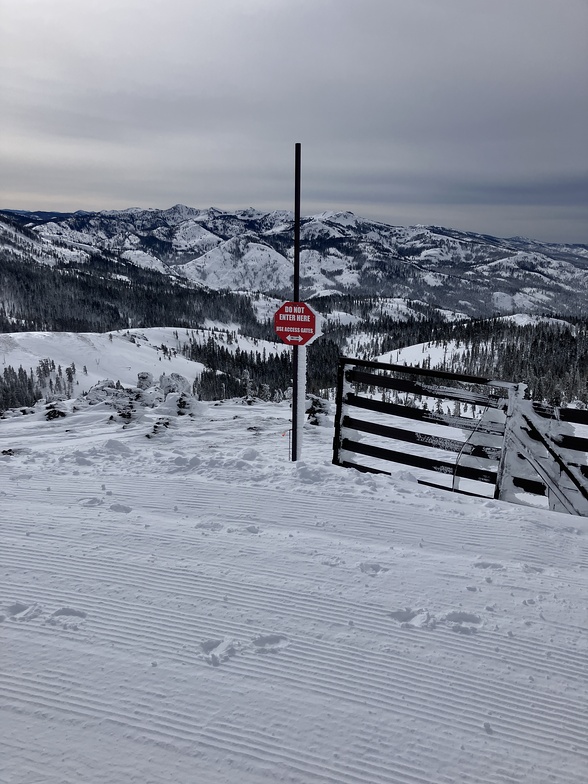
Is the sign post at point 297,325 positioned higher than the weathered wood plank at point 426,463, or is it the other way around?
the sign post at point 297,325

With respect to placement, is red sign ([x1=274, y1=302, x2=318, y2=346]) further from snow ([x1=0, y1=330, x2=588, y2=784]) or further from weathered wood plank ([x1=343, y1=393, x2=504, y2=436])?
snow ([x1=0, y1=330, x2=588, y2=784])

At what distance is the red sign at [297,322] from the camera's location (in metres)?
7.80

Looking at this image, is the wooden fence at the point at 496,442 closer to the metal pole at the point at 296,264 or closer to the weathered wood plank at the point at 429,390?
the weathered wood plank at the point at 429,390

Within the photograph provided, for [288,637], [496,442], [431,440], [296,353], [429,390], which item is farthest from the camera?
[296,353]

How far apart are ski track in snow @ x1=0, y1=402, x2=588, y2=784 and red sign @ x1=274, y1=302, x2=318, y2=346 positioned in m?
2.57

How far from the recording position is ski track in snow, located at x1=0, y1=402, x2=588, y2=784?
263 cm

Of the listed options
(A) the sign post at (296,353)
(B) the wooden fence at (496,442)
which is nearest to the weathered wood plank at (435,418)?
(B) the wooden fence at (496,442)

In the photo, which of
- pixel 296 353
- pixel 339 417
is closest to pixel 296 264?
pixel 296 353

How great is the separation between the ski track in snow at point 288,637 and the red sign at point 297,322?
2.57 m

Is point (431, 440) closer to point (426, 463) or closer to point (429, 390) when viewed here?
point (426, 463)

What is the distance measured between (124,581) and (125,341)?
179091 mm

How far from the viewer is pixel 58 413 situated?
12.8 m

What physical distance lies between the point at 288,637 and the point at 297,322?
5.25 metres

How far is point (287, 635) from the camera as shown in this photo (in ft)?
11.8
